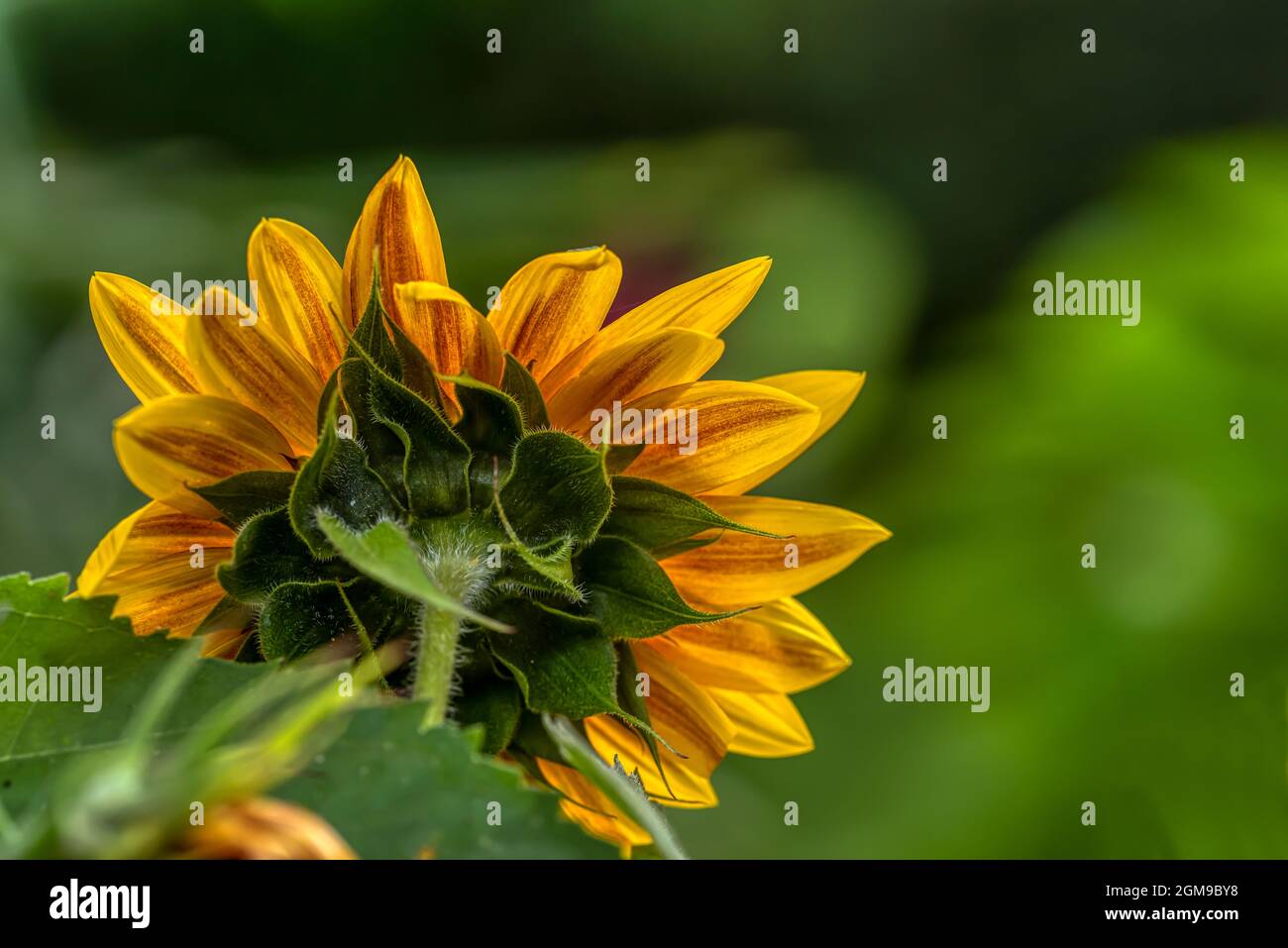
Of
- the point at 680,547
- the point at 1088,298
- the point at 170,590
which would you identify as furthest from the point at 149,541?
the point at 1088,298

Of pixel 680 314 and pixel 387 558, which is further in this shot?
pixel 680 314

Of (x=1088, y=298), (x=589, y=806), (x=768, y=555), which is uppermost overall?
(x=1088, y=298)

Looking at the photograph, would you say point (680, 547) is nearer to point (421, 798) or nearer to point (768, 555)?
point (768, 555)

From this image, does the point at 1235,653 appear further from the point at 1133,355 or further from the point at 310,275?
the point at 310,275

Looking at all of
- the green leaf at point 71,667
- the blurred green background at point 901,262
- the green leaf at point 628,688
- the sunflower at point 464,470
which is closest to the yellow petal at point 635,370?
the sunflower at point 464,470

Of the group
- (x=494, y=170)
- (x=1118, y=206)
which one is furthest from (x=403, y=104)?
(x=1118, y=206)

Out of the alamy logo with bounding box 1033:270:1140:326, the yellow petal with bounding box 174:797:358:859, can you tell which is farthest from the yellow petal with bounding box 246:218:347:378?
the alamy logo with bounding box 1033:270:1140:326

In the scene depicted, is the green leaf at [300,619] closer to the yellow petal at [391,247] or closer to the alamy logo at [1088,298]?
the yellow petal at [391,247]
